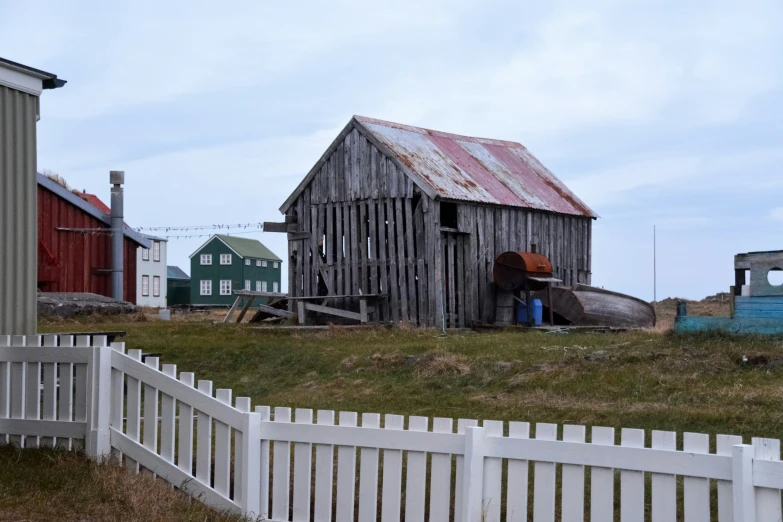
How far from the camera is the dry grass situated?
6664mm

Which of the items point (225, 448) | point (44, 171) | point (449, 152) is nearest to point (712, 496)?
point (225, 448)

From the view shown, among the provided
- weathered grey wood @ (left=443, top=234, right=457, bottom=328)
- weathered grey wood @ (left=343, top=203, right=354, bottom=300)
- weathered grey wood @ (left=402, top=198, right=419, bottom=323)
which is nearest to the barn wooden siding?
weathered grey wood @ (left=343, top=203, right=354, bottom=300)

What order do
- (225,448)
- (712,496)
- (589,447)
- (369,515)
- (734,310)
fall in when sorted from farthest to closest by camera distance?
(734,310)
(712,496)
(225,448)
(369,515)
(589,447)

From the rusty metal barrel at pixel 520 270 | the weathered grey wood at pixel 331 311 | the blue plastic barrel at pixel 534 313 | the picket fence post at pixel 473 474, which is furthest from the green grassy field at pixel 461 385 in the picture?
the rusty metal barrel at pixel 520 270

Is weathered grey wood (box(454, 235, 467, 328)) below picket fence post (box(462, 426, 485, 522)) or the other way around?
the other way around

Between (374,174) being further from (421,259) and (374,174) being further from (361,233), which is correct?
(421,259)

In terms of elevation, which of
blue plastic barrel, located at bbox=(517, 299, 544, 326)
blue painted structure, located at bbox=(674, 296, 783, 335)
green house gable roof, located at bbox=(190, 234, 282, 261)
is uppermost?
green house gable roof, located at bbox=(190, 234, 282, 261)

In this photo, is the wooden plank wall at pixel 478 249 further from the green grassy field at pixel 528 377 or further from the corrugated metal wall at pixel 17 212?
the corrugated metal wall at pixel 17 212

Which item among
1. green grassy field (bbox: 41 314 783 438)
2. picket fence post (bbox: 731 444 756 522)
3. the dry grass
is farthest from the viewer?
green grassy field (bbox: 41 314 783 438)

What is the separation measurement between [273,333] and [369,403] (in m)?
9.34

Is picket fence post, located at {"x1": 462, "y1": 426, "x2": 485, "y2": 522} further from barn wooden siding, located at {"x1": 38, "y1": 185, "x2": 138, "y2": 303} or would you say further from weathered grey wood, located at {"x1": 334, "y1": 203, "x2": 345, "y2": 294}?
barn wooden siding, located at {"x1": 38, "y1": 185, "x2": 138, "y2": 303}

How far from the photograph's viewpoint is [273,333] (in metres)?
21.3

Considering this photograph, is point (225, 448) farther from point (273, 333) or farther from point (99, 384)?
point (273, 333)

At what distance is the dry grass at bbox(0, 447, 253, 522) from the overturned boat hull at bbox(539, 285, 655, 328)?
16.8 meters
